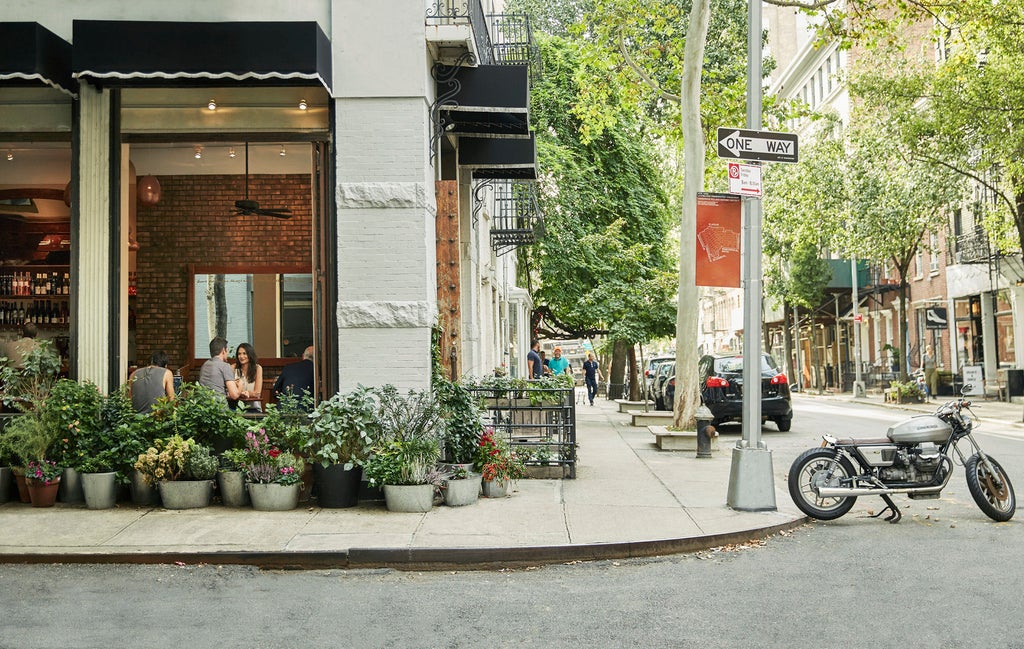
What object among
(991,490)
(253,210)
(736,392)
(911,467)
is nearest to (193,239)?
(253,210)

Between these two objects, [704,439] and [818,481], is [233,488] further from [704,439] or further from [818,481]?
[704,439]

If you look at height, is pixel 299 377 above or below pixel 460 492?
above

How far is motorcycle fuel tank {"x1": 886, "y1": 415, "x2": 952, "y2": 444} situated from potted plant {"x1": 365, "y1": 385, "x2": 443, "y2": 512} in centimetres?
444

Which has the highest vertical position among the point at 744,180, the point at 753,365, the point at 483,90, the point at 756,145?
the point at 483,90

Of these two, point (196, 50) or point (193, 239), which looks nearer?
point (196, 50)

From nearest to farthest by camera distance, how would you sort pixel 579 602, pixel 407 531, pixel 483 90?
pixel 579 602 → pixel 407 531 → pixel 483 90

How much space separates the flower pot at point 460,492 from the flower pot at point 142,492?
9.23 feet

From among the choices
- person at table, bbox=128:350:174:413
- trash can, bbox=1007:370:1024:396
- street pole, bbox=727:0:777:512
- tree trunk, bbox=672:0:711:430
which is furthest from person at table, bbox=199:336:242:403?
trash can, bbox=1007:370:1024:396

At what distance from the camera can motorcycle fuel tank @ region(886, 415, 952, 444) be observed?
9.27m

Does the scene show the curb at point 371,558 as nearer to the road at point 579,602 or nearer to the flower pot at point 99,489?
the road at point 579,602

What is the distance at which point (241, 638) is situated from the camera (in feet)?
17.9

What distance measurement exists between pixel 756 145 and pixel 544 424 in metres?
4.47

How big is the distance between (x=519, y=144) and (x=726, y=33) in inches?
722

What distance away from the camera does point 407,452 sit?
9.44 meters
